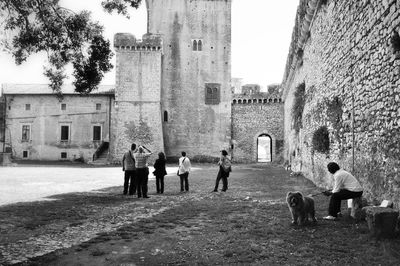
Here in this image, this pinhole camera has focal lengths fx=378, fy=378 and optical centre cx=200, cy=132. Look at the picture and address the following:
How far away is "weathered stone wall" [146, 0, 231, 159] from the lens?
34.5m

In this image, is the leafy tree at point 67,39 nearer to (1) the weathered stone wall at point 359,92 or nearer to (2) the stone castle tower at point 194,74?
(1) the weathered stone wall at point 359,92

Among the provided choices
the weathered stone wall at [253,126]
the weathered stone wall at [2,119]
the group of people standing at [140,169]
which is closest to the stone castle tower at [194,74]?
the weathered stone wall at [253,126]

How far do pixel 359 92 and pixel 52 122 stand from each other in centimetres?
3387

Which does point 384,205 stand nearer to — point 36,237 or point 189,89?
point 36,237

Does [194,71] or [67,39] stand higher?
[194,71]

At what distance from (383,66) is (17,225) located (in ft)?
22.9

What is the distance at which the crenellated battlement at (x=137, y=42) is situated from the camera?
32.6 metres

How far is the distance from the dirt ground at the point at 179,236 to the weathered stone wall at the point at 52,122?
28.5 metres

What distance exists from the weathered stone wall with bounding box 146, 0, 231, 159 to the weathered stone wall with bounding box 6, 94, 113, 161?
702 cm

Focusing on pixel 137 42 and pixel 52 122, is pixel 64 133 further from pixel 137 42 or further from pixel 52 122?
pixel 137 42

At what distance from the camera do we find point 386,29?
21.4 feet

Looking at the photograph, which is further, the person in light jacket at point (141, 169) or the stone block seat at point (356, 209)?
the person in light jacket at point (141, 169)

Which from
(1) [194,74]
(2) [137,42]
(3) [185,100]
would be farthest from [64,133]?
(1) [194,74]

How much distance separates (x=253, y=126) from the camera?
1395 inches
